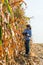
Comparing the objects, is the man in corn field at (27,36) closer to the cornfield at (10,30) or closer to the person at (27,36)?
the person at (27,36)

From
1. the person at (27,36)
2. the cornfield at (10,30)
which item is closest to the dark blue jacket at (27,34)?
the person at (27,36)

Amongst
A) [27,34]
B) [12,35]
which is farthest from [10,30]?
[27,34]

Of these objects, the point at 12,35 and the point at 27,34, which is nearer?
the point at 12,35

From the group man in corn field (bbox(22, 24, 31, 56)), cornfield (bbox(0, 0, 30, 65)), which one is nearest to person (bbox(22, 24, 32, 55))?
man in corn field (bbox(22, 24, 31, 56))

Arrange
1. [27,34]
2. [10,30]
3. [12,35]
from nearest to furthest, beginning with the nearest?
1. [10,30]
2. [12,35]
3. [27,34]

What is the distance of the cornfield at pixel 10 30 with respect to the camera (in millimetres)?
8398

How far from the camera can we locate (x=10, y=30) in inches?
358

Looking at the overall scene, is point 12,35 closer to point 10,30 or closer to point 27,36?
point 10,30

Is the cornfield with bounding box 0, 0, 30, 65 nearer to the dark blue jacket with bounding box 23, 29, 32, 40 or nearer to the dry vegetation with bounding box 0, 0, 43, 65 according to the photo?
the dry vegetation with bounding box 0, 0, 43, 65

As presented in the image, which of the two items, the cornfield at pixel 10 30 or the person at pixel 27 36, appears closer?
the cornfield at pixel 10 30

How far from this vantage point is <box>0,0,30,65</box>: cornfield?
8398 mm

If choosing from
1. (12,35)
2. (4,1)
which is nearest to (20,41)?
(12,35)

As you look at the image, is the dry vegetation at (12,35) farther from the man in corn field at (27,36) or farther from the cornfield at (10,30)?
the man in corn field at (27,36)

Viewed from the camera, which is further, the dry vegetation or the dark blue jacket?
the dark blue jacket
